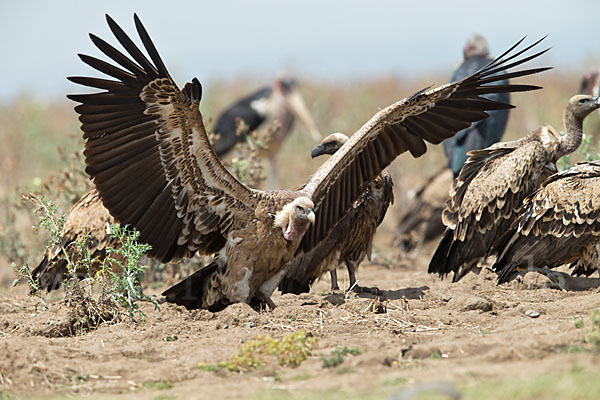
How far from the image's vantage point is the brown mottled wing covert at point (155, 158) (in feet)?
18.4

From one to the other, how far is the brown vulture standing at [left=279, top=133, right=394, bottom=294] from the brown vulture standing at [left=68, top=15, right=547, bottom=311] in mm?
266

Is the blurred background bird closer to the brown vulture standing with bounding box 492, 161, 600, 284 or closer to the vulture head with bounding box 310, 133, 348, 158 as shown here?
the vulture head with bounding box 310, 133, 348, 158

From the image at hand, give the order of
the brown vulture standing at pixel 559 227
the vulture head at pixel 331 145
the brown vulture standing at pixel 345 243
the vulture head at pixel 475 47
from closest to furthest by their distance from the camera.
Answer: the brown vulture standing at pixel 559 227 → the brown vulture standing at pixel 345 243 → the vulture head at pixel 331 145 → the vulture head at pixel 475 47

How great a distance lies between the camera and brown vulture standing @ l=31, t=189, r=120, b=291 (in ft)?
23.9

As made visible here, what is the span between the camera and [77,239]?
7289 mm

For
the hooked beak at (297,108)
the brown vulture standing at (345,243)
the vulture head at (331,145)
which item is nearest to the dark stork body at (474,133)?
the vulture head at (331,145)

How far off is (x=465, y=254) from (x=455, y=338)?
227 centimetres

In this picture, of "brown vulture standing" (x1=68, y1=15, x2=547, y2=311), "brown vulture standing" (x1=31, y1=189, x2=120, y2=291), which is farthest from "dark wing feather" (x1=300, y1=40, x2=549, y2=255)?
"brown vulture standing" (x1=31, y1=189, x2=120, y2=291)

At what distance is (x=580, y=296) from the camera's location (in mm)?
6184

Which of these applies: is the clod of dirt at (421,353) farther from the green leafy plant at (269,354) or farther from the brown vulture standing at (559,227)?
the brown vulture standing at (559,227)

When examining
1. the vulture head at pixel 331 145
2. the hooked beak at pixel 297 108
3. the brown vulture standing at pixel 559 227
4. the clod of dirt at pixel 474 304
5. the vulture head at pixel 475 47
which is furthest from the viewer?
the hooked beak at pixel 297 108

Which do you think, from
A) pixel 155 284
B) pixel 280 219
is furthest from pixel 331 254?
pixel 155 284

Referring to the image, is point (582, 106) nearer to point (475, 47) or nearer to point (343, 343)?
point (475, 47)

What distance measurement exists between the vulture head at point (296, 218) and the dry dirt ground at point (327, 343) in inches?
24.8
